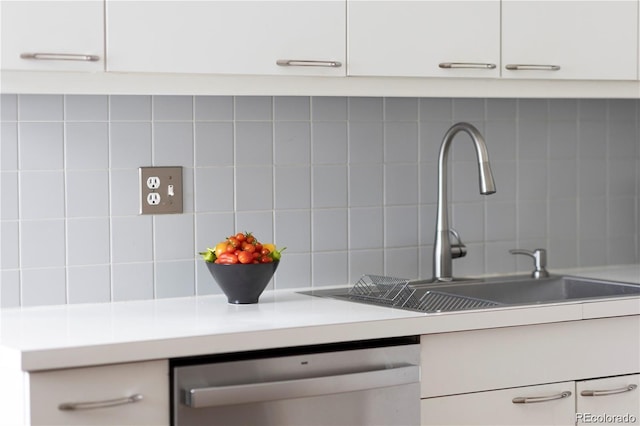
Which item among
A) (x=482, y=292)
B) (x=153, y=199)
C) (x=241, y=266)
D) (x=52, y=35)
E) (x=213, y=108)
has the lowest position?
(x=482, y=292)

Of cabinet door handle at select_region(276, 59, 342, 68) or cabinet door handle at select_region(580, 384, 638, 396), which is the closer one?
cabinet door handle at select_region(276, 59, 342, 68)

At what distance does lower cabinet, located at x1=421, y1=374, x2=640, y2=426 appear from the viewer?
228 cm

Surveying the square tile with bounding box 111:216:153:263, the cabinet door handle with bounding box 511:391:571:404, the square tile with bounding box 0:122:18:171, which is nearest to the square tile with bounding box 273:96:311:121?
the square tile with bounding box 111:216:153:263

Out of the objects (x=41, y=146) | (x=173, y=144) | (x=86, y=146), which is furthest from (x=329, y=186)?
(x=41, y=146)

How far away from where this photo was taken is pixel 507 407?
2.34 meters

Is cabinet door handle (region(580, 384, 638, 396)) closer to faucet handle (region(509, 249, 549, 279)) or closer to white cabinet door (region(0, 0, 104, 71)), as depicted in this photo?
faucet handle (region(509, 249, 549, 279))

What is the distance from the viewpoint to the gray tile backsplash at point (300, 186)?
8.00 ft

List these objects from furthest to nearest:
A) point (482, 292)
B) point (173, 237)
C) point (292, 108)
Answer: point (482, 292), point (292, 108), point (173, 237)

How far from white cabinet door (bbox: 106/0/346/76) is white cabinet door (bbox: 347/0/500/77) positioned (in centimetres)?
5

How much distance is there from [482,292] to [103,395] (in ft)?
4.08

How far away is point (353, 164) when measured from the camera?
278 centimetres

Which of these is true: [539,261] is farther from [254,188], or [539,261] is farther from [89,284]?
[89,284]

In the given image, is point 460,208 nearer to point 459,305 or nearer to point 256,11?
point 459,305

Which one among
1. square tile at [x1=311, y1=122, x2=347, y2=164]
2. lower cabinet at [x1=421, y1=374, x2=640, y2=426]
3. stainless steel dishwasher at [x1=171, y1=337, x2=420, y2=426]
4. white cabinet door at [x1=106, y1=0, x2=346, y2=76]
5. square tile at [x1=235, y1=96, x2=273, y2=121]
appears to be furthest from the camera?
square tile at [x1=311, y1=122, x2=347, y2=164]
